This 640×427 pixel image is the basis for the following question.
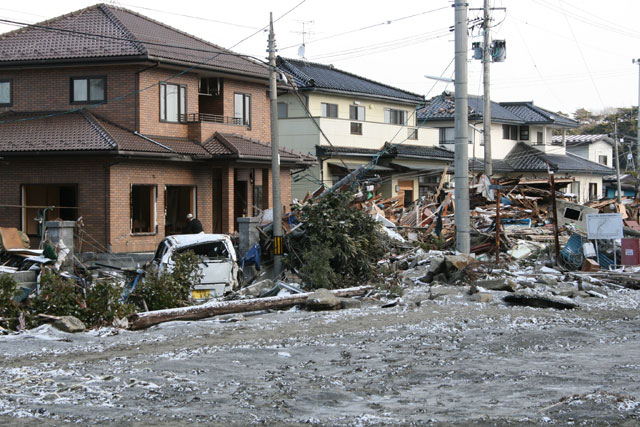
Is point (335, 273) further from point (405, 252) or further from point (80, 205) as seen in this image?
point (80, 205)

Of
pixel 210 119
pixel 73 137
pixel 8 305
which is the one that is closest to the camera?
pixel 8 305

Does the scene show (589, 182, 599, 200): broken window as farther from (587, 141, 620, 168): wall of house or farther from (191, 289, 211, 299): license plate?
(191, 289, 211, 299): license plate

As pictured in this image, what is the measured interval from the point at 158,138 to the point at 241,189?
15.4 feet

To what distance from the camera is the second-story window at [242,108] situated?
2883cm

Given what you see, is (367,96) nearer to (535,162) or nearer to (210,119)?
(210,119)

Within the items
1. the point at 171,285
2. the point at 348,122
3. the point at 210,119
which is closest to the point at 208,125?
the point at 210,119

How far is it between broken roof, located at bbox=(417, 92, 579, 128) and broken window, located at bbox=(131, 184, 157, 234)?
23.5 meters

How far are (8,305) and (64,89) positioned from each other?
13831mm

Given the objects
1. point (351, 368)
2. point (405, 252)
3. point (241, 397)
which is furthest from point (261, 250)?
point (241, 397)

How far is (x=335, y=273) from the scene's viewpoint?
19016mm

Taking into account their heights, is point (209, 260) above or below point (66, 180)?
below

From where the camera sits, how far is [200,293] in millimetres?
17609

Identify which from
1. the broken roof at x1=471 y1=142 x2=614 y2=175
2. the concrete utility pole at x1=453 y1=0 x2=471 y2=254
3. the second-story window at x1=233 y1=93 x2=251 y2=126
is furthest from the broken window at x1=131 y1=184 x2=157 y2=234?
the broken roof at x1=471 y1=142 x2=614 y2=175

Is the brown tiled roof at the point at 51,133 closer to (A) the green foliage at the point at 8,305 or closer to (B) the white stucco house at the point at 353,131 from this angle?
(B) the white stucco house at the point at 353,131
